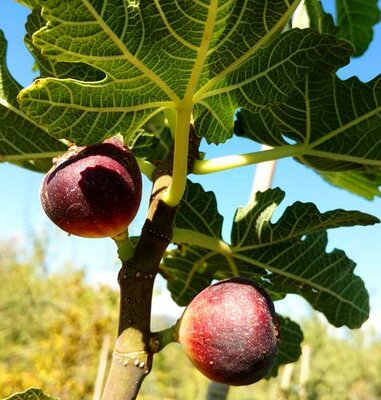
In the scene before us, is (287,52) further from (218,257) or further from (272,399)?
(272,399)

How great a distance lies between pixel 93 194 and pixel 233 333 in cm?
24

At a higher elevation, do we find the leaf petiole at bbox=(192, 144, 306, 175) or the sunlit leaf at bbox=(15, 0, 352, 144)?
the sunlit leaf at bbox=(15, 0, 352, 144)

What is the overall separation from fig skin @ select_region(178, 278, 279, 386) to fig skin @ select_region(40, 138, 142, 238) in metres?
0.15

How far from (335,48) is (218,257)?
47 cm

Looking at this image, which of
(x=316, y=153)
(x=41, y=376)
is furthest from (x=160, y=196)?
(x=41, y=376)

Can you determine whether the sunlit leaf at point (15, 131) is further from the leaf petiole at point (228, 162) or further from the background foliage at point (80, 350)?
the background foliage at point (80, 350)

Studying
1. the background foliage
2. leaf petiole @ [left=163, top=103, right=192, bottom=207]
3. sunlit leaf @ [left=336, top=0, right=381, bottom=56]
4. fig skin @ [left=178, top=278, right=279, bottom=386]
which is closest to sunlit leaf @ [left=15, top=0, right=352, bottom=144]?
leaf petiole @ [left=163, top=103, right=192, bottom=207]

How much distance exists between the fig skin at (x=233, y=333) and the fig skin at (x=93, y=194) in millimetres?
Result: 151

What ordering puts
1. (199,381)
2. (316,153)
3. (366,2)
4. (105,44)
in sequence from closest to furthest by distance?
1. (105,44)
2. (316,153)
3. (366,2)
4. (199,381)

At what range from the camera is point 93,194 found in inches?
28.0

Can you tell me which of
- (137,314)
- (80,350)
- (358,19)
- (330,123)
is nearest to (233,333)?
(137,314)

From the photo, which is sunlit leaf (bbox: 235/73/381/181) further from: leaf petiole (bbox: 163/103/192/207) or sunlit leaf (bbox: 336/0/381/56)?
sunlit leaf (bbox: 336/0/381/56)

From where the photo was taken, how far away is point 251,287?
2.44 feet

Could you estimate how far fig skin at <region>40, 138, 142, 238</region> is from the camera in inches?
28.1
